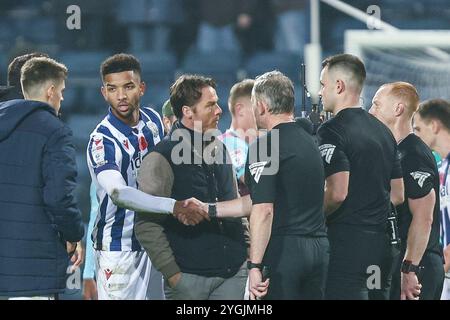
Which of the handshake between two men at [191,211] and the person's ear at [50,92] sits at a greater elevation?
the person's ear at [50,92]

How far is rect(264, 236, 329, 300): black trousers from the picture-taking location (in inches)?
179

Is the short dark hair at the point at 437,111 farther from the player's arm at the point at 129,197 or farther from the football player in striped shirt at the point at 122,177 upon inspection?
the player's arm at the point at 129,197

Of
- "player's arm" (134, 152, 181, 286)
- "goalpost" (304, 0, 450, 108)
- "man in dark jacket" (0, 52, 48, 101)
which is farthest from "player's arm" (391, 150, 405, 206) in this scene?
"goalpost" (304, 0, 450, 108)

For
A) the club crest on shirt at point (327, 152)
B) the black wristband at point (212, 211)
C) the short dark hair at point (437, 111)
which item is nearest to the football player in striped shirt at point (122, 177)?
the black wristband at point (212, 211)

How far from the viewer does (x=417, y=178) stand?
5293 millimetres

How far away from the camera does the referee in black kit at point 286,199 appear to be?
4480 millimetres

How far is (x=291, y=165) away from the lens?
14.9ft

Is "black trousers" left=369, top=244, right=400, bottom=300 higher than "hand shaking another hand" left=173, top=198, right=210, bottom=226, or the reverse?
"hand shaking another hand" left=173, top=198, right=210, bottom=226

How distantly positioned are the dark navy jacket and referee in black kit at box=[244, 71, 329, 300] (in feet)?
2.76

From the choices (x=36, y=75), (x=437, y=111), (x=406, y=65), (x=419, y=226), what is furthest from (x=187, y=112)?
(x=406, y=65)

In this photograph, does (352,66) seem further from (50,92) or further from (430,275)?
(50,92)

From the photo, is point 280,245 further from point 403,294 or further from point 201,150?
point 403,294

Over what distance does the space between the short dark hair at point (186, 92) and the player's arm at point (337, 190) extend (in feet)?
2.57

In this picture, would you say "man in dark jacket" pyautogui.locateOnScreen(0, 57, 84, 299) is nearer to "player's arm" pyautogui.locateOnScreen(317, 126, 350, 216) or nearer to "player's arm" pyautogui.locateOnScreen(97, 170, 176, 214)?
"player's arm" pyautogui.locateOnScreen(97, 170, 176, 214)
